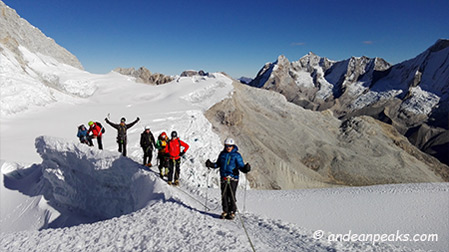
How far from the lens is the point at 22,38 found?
4638cm

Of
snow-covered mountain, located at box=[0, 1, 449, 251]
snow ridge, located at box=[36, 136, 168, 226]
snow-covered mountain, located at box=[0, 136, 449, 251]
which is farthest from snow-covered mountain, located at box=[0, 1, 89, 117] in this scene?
snow-covered mountain, located at box=[0, 136, 449, 251]

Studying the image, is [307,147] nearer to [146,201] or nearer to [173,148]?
[173,148]

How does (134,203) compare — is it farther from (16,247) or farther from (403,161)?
(403,161)

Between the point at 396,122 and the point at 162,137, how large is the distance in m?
131

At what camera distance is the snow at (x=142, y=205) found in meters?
5.79

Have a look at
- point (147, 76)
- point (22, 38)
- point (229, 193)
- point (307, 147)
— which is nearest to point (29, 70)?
point (22, 38)

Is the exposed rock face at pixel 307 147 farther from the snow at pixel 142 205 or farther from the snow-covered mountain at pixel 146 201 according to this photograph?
the snow at pixel 142 205

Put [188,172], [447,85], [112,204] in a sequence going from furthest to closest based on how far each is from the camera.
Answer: [447,85] < [188,172] < [112,204]

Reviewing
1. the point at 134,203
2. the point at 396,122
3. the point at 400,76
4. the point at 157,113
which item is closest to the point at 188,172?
the point at 157,113

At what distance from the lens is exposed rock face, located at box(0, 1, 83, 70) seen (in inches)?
1545

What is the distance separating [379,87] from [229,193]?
166 m

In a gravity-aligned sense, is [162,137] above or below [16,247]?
above

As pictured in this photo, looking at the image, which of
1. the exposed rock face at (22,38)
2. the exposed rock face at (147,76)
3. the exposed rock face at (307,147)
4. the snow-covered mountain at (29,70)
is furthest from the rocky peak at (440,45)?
the exposed rock face at (22,38)

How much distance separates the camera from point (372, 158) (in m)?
46.9
